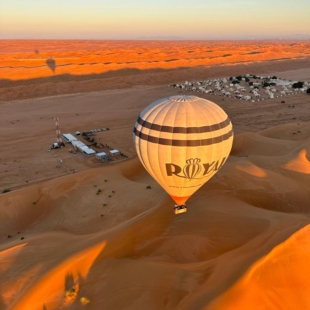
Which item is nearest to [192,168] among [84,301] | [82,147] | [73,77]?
[84,301]

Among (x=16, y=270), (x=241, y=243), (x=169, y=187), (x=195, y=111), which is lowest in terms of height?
(x=16, y=270)

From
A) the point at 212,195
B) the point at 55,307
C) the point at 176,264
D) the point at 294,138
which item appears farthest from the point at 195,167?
the point at 294,138

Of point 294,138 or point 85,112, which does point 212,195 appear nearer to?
point 294,138

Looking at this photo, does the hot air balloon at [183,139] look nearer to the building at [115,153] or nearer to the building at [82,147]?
the building at [115,153]

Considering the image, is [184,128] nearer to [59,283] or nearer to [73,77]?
[59,283]

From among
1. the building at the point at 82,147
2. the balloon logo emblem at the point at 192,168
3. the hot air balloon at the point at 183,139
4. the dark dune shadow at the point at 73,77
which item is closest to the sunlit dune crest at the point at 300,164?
the hot air balloon at the point at 183,139
